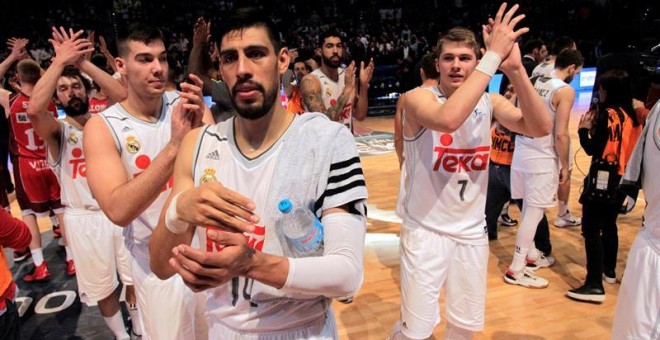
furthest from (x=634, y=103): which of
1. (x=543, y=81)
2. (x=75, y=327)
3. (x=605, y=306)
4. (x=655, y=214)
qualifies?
(x=75, y=327)

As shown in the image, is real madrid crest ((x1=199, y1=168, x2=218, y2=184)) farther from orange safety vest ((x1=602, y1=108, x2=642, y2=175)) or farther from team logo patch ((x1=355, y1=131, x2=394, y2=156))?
team logo patch ((x1=355, y1=131, x2=394, y2=156))

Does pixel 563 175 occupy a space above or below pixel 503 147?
below

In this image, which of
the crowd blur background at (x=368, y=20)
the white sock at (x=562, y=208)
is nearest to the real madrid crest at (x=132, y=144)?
the white sock at (x=562, y=208)

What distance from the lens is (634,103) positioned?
4.76 metres

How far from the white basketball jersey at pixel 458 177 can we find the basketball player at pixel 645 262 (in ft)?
2.86

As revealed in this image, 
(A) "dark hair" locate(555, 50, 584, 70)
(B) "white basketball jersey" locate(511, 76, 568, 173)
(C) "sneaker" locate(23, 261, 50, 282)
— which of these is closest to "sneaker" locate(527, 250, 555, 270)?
(B) "white basketball jersey" locate(511, 76, 568, 173)

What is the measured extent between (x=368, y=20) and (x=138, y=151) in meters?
21.4

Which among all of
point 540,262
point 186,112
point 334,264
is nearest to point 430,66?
point 540,262

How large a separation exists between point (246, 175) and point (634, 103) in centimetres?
438

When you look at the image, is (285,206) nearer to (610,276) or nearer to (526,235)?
(526,235)

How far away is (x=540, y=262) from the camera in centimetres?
543

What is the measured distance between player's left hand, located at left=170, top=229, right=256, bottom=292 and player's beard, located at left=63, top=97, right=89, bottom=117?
3447 mm

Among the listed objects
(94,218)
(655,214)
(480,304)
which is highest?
(655,214)

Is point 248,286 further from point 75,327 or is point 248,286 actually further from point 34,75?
point 34,75
